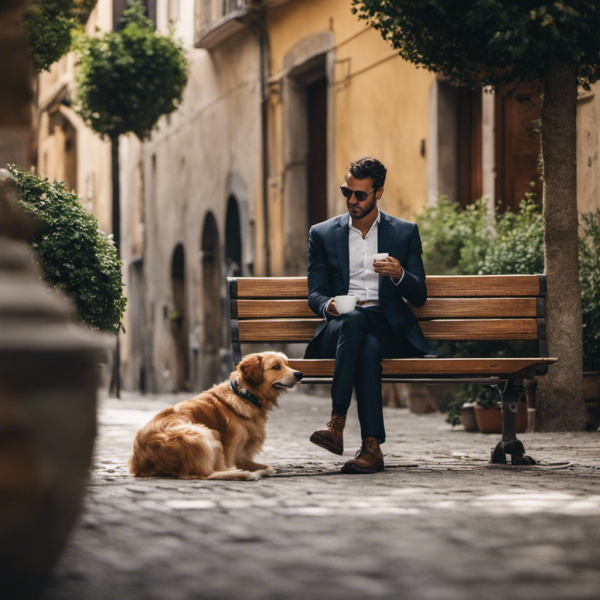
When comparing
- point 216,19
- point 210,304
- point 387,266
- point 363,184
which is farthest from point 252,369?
point 210,304

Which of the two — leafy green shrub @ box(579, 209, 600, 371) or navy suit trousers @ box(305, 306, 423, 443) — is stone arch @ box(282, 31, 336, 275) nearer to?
leafy green shrub @ box(579, 209, 600, 371)

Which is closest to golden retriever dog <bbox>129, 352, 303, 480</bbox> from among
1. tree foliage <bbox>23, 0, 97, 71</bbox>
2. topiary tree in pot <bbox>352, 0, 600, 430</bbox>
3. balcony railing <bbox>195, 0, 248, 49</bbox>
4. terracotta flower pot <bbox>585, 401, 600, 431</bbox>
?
topiary tree in pot <bbox>352, 0, 600, 430</bbox>

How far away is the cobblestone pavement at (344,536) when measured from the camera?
99.9 inches

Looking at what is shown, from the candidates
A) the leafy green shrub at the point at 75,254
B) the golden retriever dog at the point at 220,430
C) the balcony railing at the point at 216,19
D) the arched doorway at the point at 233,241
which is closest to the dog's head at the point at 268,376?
the golden retriever dog at the point at 220,430

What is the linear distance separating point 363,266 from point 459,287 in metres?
0.64

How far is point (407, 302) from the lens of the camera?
606cm

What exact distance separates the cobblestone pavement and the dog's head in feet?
1.40

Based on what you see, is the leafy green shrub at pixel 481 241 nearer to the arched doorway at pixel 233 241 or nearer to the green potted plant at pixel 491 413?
the green potted plant at pixel 491 413

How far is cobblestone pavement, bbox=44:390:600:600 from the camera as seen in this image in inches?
99.9

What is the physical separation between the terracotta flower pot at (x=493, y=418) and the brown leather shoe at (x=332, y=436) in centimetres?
327

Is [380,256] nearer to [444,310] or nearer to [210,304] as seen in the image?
[444,310]

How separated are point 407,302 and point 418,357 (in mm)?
574

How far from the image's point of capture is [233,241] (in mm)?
17953

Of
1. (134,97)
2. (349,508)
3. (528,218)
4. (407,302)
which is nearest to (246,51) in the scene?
(134,97)
